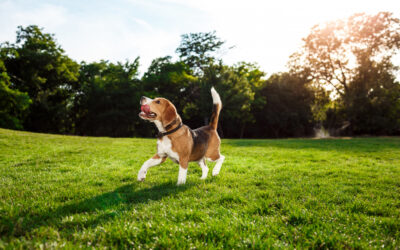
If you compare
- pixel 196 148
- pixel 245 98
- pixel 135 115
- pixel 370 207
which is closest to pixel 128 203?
pixel 196 148

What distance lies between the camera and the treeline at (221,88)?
2881 centimetres

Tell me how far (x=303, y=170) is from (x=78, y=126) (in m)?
41.6

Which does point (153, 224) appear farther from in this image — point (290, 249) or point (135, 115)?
point (135, 115)

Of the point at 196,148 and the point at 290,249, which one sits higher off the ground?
the point at 196,148

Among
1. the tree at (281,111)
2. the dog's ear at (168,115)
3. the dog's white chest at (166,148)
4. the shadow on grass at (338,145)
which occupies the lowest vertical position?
the shadow on grass at (338,145)

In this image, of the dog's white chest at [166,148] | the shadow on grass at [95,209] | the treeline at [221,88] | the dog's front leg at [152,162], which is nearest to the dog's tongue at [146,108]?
the dog's white chest at [166,148]

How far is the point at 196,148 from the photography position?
5035 mm

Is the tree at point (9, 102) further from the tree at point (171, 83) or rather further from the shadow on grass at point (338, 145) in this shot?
the shadow on grass at point (338, 145)

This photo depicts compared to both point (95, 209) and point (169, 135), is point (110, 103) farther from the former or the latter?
point (95, 209)

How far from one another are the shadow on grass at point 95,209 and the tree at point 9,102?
3148cm

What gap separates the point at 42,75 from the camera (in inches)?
1436

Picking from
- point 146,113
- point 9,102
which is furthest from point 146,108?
point 9,102

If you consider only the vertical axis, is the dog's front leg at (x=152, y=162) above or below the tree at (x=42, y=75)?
below

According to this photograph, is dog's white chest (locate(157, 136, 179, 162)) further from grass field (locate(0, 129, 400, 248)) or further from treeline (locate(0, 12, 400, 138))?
treeline (locate(0, 12, 400, 138))
